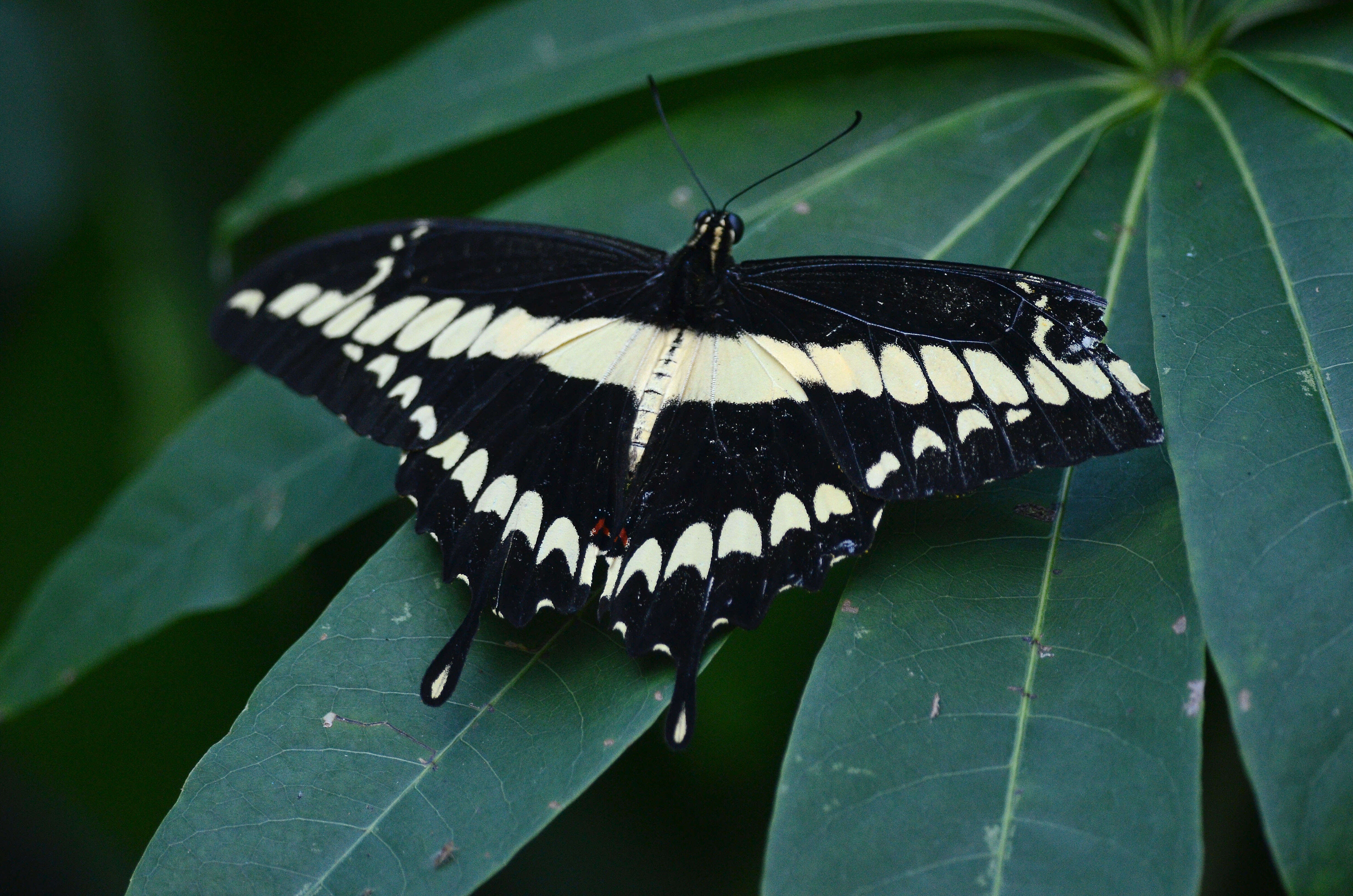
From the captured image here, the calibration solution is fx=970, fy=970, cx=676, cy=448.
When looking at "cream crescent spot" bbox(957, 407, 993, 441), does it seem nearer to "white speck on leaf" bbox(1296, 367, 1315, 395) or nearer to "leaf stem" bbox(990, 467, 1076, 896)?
"leaf stem" bbox(990, 467, 1076, 896)

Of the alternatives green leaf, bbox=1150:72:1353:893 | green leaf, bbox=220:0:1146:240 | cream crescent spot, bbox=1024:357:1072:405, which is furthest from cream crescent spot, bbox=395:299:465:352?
green leaf, bbox=1150:72:1353:893

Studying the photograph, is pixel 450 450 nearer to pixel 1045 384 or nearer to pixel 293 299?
pixel 293 299

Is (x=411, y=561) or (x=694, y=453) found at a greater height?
(x=694, y=453)

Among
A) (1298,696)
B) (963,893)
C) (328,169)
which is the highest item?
(328,169)

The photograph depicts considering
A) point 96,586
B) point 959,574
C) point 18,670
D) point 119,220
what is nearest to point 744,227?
point 959,574

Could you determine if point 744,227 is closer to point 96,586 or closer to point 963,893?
point 963,893

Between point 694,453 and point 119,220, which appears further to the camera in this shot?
point 119,220

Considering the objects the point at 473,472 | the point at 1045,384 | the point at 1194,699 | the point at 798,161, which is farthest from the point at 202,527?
the point at 1194,699
